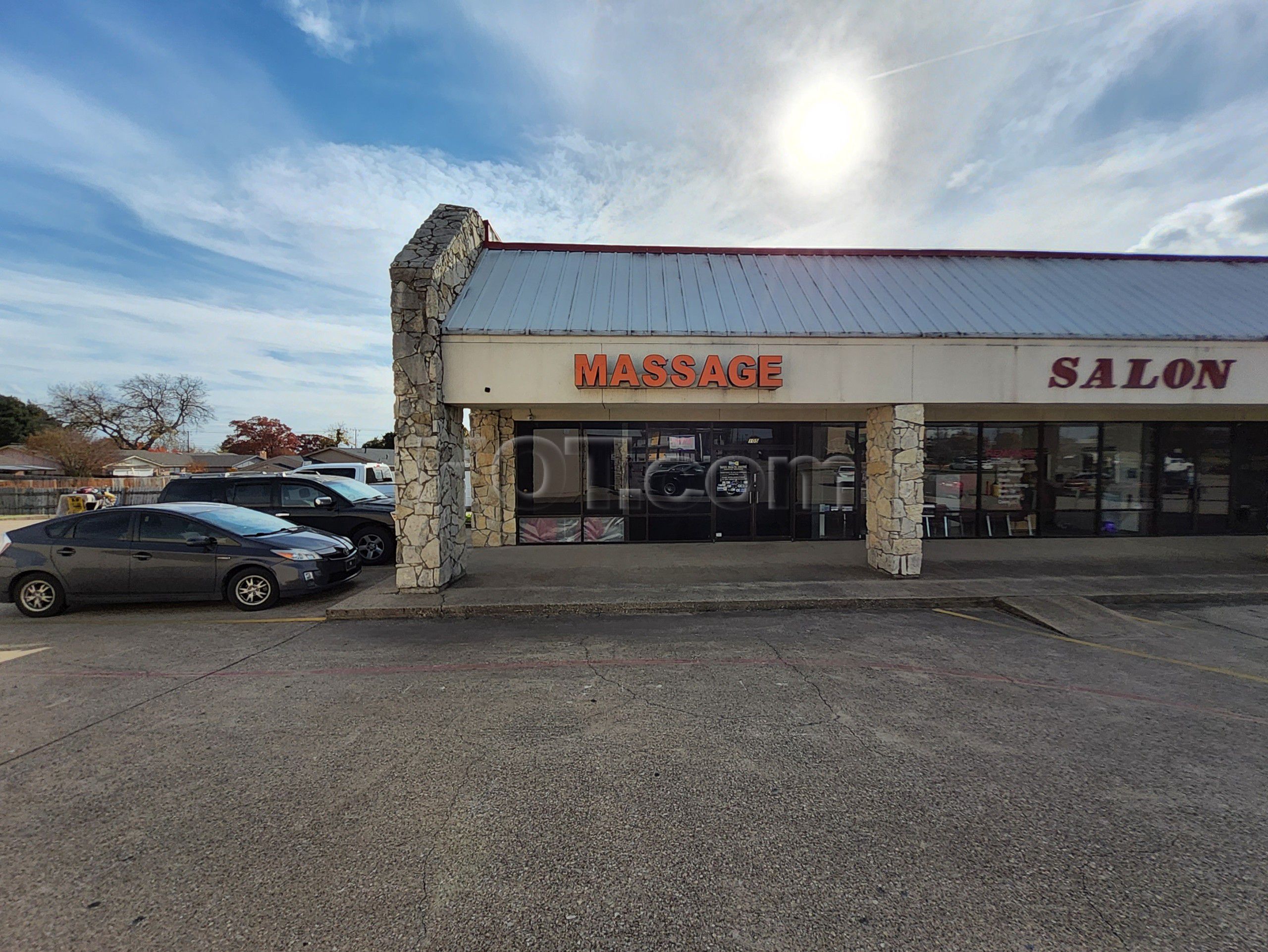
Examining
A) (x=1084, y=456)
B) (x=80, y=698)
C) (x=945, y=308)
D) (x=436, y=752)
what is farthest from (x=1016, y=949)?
(x=1084, y=456)

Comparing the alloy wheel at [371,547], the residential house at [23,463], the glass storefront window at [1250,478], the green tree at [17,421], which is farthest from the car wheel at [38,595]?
the green tree at [17,421]

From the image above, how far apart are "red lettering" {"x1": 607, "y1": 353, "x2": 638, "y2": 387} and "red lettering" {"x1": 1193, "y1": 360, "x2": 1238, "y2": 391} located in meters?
9.09

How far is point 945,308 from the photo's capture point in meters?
9.55

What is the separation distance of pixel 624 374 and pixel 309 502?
729 centimetres

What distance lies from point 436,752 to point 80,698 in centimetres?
353

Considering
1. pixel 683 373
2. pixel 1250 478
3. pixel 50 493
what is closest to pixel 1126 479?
pixel 1250 478

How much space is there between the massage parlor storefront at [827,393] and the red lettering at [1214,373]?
1.1 inches

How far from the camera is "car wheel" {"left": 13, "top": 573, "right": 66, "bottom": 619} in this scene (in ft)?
24.1

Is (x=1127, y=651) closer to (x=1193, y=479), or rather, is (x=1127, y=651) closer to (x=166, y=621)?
(x=1193, y=479)

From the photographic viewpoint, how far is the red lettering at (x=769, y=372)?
337 inches

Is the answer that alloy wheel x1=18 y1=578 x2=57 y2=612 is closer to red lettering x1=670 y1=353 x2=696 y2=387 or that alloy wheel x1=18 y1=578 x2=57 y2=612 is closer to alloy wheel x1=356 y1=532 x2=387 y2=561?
alloy wheel x1=356 y1=532 x2=387 y2=561

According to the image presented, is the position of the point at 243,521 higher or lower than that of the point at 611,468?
lower

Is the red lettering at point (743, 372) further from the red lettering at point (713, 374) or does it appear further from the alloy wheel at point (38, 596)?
the alloy wheel at point (38, 596)

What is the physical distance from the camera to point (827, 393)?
28.8 feet
